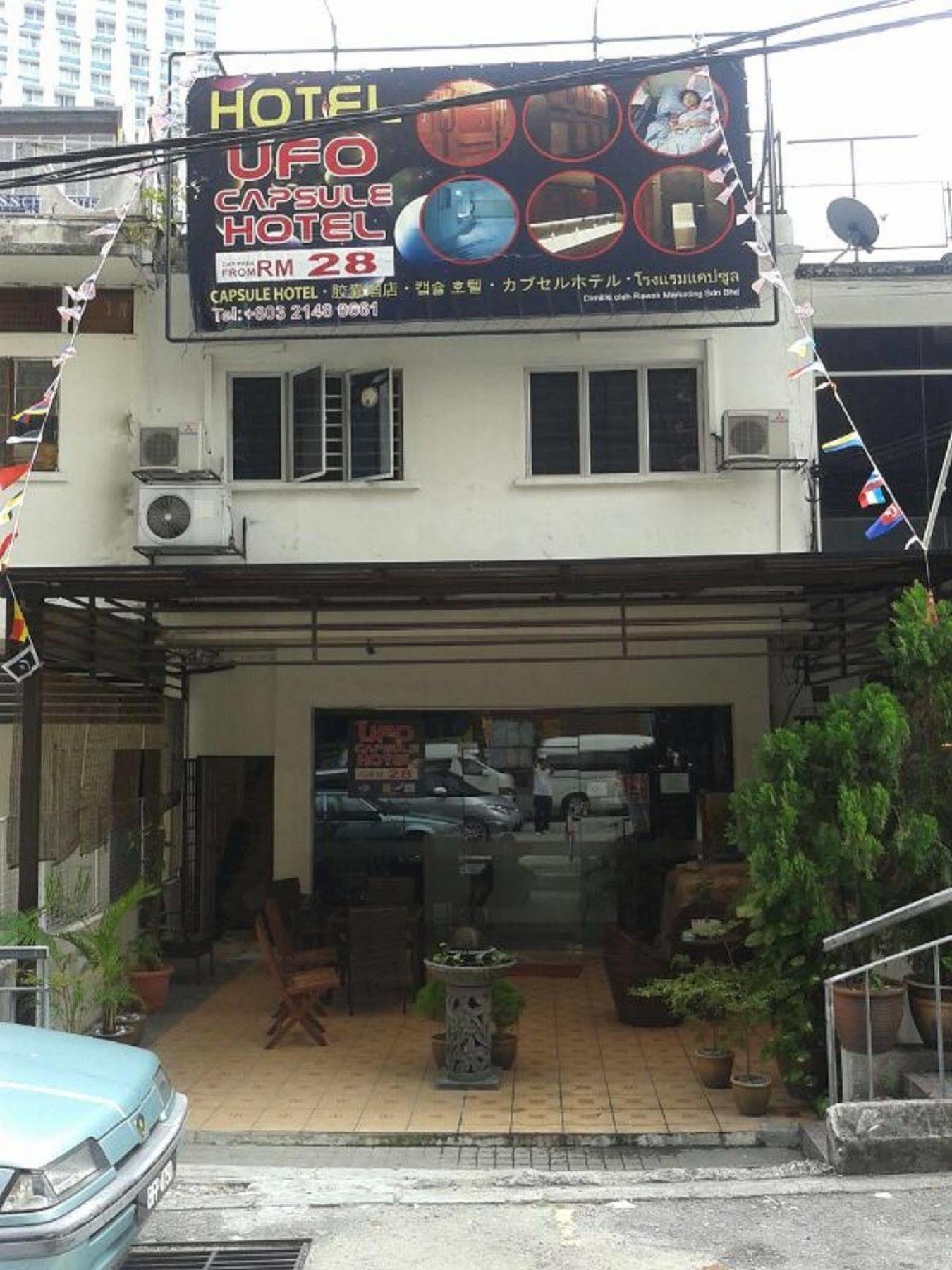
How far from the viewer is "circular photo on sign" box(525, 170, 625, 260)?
10.3 meters

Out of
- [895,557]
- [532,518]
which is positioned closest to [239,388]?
[532,518]

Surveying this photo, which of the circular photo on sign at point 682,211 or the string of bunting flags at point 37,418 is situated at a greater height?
the circular photo on sign at point 682,211

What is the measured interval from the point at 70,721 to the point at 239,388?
12.3 feet

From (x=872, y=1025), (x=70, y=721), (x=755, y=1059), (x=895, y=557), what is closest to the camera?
(x=872, y=1025)

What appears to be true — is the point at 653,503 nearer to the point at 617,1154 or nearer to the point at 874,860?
the point at 874,860

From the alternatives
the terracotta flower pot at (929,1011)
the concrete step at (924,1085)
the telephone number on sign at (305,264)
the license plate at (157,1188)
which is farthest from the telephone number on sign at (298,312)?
the license plate at (157,1188)

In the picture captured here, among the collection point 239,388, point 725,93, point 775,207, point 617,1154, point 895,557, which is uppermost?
point 725,93

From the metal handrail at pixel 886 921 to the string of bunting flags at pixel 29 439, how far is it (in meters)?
5.26

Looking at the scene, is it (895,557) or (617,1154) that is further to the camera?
(895,557)

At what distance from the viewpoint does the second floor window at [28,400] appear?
35.6 ft

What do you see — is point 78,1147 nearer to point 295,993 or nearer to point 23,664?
point 23,664

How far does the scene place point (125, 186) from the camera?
430 inches

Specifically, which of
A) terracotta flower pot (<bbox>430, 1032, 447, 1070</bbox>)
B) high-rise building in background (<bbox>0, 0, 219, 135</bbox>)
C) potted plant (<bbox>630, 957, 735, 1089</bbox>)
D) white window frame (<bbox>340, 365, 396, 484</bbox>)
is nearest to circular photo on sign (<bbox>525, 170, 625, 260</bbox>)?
white window frame (<bbox>340, 365, 396, 484</bbox>)

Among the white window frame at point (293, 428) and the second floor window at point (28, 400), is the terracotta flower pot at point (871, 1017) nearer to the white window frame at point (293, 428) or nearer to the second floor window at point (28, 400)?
the white window frame at point (293, 428)
